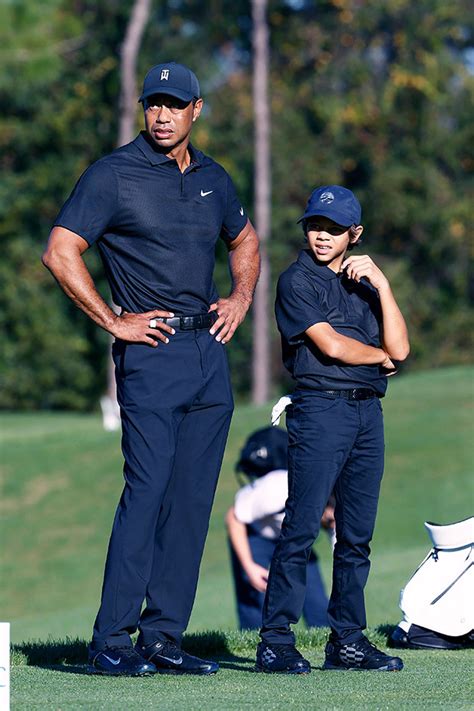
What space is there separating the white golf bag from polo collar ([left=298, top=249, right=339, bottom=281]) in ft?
5.01

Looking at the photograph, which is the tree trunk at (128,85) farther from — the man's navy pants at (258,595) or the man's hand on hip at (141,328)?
the man's hand on hip at (141,328)

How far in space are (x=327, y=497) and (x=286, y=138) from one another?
31.3m

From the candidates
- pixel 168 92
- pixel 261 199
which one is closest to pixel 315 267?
pixel 168 92

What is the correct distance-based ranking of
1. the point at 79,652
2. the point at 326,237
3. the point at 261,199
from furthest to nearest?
1. the point at 261,199
2. the point at 79,652
3. the point at 326,237

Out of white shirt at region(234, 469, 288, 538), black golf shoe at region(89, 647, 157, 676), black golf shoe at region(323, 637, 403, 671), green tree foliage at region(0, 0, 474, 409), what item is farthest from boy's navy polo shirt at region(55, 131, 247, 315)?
green tree foliage at region(0, 0, 474, 409)

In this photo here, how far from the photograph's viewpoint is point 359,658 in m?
5.90

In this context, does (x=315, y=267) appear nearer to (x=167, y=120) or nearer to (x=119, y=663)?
(x=167, y=120)

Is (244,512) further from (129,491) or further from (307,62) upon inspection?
(307,62)

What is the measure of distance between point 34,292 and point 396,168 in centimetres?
949

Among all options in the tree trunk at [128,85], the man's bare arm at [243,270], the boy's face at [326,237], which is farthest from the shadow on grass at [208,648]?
the tree trunk at [128,85]

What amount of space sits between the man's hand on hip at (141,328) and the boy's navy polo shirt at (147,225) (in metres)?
0.08

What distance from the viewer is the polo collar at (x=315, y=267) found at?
5.97 metres

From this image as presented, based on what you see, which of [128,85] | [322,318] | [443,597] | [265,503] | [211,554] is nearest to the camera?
[322,318]

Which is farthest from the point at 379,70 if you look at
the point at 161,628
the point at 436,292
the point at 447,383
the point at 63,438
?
the point at 161,628
